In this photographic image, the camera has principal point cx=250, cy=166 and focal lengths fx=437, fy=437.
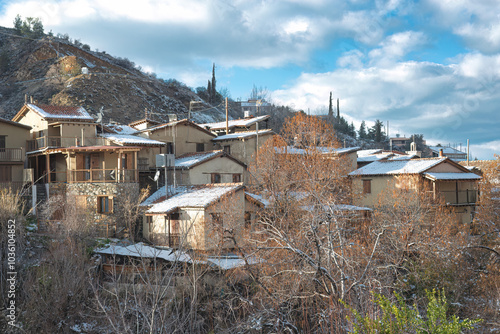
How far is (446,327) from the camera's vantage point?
7949mm

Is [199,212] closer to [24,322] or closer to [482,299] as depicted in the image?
[24,322]

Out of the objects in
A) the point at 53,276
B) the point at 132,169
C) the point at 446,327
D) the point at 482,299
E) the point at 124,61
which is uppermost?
the point at 124,61

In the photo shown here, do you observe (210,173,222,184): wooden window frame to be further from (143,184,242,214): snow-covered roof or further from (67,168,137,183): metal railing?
(67,168,137,183): metal railing

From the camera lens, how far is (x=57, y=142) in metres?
34.2

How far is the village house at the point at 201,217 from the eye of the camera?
25031 mm

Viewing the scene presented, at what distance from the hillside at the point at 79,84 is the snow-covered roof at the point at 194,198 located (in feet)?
96.7

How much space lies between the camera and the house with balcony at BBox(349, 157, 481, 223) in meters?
34.9

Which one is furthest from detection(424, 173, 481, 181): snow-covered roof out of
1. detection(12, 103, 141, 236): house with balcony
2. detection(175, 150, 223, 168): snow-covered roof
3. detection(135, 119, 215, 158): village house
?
detection(12, 103, 141, 236): house with balcony

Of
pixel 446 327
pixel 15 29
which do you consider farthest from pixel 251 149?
pixel 15 29

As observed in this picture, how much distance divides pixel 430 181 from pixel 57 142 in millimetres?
29675

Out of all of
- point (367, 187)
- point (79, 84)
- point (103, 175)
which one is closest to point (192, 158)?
point (103, 175)

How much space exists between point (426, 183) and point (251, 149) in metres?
15.1

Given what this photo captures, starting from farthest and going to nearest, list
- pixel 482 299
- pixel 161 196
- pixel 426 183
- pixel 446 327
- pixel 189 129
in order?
pixel 189 129, pixel 426 183, pixel 161 196, pixel 482 299, pixel 446 327

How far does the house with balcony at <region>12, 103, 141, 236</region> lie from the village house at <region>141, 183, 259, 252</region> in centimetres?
251
